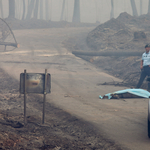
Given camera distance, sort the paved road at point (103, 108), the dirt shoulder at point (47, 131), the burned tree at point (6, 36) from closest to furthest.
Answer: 1. the dirt shoulder at point (47, 131)
2. the paved road at point (103, 108)
3. the burned tree at point (6, 36)

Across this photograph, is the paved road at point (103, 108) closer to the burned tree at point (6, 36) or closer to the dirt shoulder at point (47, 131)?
the dirt shoulder at point (47, 131)

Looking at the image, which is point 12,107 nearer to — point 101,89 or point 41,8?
point 101,89

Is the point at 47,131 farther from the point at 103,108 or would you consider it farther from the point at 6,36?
the point at 6,36

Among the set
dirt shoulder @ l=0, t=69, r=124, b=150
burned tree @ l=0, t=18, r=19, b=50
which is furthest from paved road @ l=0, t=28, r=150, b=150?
burned tree @ l=0, t=18, r=19, b=50

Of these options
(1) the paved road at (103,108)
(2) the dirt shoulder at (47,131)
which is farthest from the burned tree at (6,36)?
(2) the dirt shoulder at (47,131)

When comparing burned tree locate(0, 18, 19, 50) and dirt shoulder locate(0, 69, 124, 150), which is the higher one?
burned tree locate(0, 18, 19, 50)

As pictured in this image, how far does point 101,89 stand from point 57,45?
1798 cm

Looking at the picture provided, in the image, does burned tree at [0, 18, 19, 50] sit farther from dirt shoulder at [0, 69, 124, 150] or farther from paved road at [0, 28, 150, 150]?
dirt shoulder at [0, 69, 124, 150]

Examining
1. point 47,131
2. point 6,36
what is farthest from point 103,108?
point 6,36

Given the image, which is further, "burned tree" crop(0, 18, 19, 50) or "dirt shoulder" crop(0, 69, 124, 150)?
"burned tree" crop(0, 18, 19, 50)

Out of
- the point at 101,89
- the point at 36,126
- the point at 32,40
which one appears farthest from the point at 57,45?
the point at 36,126

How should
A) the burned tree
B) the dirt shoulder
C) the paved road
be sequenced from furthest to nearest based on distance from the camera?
the burned tree < the paved road < the dirt shoulder

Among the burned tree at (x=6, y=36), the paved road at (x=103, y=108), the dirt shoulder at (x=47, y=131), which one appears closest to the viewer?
the dirt shoulder at (x=47, y=131)

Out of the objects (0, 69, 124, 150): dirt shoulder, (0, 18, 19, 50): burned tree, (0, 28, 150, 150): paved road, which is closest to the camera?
(0, 69, 124, 150): dirt shoulder
